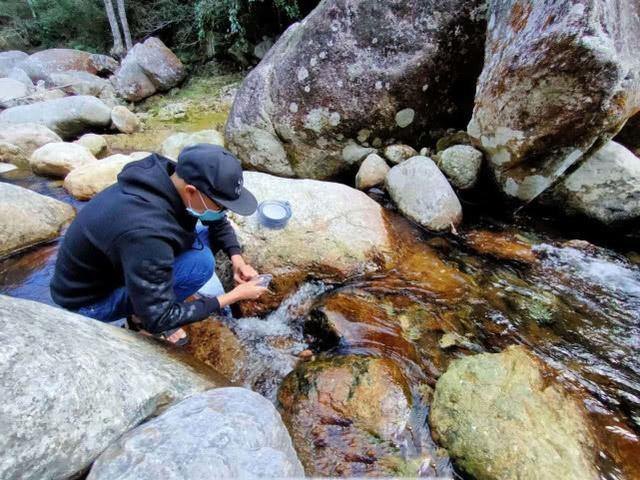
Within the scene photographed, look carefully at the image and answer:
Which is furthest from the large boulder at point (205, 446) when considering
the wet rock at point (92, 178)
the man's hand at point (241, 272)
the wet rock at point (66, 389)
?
the wet rock at point (92, 178)

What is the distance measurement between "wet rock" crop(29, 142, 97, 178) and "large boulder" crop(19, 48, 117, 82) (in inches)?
355

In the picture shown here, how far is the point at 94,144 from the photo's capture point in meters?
6.98

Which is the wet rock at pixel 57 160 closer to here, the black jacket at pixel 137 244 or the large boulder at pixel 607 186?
the black jacket at pixel 137 244

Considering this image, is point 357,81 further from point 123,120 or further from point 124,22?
point 124,22

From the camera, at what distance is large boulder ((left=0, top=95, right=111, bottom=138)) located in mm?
7715

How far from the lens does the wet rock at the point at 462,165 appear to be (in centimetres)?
449

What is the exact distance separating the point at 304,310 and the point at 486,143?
114 inches

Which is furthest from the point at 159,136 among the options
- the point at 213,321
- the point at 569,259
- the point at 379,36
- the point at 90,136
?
the point at 569,259

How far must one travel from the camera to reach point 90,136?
7105mm

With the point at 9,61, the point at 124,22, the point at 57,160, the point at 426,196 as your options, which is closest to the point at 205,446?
the point at 426,196

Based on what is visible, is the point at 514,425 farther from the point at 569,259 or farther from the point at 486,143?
the point at 486,143

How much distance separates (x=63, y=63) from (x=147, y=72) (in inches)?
193

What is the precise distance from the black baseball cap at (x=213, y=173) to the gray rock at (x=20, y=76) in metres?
12.9

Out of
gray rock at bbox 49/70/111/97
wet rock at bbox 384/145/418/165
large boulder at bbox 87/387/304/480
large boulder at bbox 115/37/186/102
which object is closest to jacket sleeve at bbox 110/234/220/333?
large boulder at bbox 87/387/304/480
